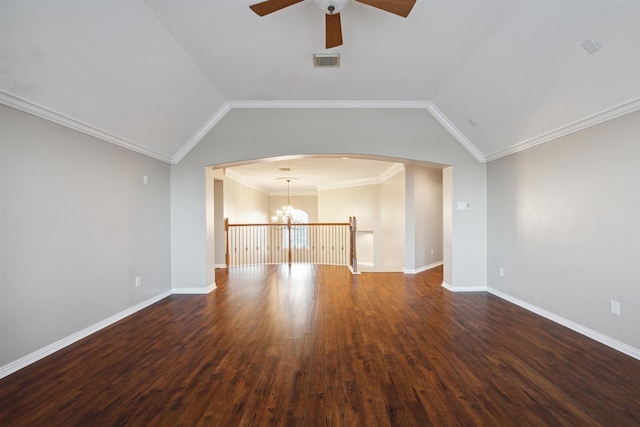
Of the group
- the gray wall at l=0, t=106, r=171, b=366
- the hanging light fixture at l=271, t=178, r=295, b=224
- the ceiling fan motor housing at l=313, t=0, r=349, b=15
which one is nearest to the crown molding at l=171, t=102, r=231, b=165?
the gray wall at l=0, t=106, r=171, b=366

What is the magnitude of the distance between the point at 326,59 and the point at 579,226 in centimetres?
338

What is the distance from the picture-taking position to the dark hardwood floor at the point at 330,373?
177 cm

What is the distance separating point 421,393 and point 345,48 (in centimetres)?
332

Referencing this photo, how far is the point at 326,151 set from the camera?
4391 mm

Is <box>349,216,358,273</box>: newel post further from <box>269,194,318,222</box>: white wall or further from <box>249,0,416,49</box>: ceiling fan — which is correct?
<box>269,194,318,222</box>: white wall

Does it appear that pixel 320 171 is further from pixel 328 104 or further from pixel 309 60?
pixel 309 60

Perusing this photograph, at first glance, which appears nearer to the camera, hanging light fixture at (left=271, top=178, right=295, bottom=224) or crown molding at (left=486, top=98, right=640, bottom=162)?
crown molding at (left=486, top=98, right=640, bottom=162)

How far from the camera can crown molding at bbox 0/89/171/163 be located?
2.20 meters

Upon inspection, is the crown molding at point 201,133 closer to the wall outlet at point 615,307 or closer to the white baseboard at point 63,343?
the white baseboard at point 63,343

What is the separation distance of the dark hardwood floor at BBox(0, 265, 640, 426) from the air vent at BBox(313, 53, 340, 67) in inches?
123

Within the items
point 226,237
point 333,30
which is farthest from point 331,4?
point 226,237

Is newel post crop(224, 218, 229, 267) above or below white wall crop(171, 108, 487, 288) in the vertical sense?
below

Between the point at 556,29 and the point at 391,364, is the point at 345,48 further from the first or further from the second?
the point at 391,364

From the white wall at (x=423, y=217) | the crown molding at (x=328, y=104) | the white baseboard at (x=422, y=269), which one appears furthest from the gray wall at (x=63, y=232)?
the white wall at (x=423, y=217)
